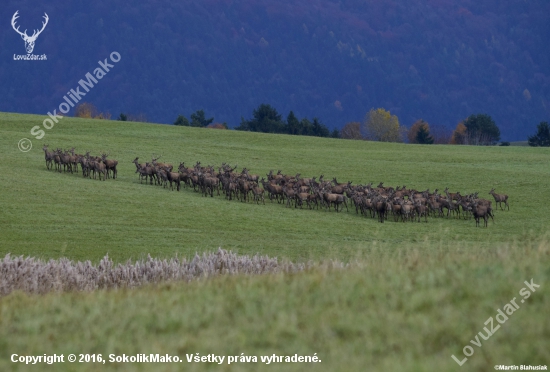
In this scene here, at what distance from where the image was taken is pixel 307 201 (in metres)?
33.4

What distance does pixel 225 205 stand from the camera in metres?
31.9

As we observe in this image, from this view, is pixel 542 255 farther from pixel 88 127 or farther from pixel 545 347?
pixel 88 127

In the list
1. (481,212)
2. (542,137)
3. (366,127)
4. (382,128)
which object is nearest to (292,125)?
(382,128)

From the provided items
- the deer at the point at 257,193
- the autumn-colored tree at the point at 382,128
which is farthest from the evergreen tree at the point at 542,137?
the deer at the point at 257,193

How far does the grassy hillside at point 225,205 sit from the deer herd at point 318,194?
0.95 m

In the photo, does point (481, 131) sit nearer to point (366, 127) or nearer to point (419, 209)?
point (366, 127)

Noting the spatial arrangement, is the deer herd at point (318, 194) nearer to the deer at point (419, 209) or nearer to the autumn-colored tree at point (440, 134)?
the deer at point (419, 209)

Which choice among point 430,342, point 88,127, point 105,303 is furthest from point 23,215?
Answer: point 88,127

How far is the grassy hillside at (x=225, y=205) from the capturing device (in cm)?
2277

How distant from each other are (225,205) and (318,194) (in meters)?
5.02

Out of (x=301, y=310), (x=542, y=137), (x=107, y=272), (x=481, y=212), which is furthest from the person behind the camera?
(x=542, y=137)

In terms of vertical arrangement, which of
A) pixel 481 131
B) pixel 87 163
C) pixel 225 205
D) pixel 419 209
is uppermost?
pixel 481 131

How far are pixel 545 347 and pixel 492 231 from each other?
22.7 metres

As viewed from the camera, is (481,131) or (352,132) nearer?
(481,131)
